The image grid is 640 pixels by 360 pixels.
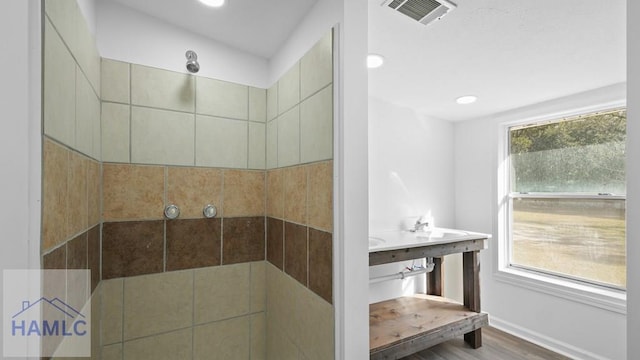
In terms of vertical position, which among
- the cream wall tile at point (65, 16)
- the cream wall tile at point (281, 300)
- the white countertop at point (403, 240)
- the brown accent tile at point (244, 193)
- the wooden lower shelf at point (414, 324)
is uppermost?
the cream wall tile at point (65, 16)

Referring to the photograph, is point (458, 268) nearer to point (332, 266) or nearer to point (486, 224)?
point (486, 224)

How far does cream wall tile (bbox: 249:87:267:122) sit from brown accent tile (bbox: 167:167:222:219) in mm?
409

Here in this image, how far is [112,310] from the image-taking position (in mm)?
1293

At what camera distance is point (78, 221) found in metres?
0.90

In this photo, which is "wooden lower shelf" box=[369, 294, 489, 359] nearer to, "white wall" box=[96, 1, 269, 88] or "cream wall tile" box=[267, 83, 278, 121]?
"cream wall tile" box=[267, 83, 278, 121]

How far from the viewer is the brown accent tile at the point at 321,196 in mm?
1091

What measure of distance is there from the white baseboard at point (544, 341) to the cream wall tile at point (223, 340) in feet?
7.60

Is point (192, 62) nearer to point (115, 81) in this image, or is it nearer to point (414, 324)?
point (115, 81)

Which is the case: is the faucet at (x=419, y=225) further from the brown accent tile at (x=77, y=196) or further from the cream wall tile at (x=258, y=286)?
the brown accent tile at (x=77, y=196)

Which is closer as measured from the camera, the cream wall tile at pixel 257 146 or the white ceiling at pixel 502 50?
the white ceiling at pixel 502 50

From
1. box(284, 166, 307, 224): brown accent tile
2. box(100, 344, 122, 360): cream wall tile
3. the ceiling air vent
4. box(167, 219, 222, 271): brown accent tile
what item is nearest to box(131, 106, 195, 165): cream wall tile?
box(167, 219, 222, 271): brown accent tile

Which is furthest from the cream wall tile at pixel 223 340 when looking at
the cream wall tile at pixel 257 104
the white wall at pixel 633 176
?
the white wall at pixel 633 176
